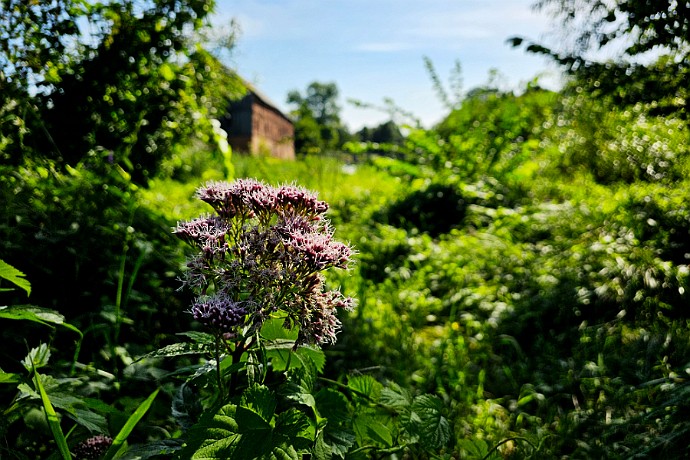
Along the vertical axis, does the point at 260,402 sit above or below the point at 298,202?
below

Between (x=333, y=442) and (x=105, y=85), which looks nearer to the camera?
(x=333, y=442)

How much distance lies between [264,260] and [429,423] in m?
0.69

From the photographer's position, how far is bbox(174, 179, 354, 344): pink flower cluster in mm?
Result: 1216

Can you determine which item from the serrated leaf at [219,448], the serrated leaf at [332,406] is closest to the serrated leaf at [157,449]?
the serrated leaf at [219,448]

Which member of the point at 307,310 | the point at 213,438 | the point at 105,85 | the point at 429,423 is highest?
the point at 105,85

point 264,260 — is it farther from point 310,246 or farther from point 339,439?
point 339,439

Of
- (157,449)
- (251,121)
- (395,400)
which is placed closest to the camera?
(157,449)

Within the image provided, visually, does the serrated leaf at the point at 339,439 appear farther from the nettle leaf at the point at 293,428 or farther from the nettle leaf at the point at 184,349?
the nettle leaf at the point at 184,349

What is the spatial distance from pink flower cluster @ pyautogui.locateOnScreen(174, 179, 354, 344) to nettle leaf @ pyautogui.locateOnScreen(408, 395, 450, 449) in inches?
15.7

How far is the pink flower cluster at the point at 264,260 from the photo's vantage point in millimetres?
1216

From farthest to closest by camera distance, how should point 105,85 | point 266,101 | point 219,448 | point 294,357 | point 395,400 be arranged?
point 266,101, point 105,85, point 395,400, point 294,357, point 219,448

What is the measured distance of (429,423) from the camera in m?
1.46

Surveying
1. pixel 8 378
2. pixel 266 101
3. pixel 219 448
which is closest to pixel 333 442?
pixel 219 448

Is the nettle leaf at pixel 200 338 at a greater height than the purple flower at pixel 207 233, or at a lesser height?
lesser
